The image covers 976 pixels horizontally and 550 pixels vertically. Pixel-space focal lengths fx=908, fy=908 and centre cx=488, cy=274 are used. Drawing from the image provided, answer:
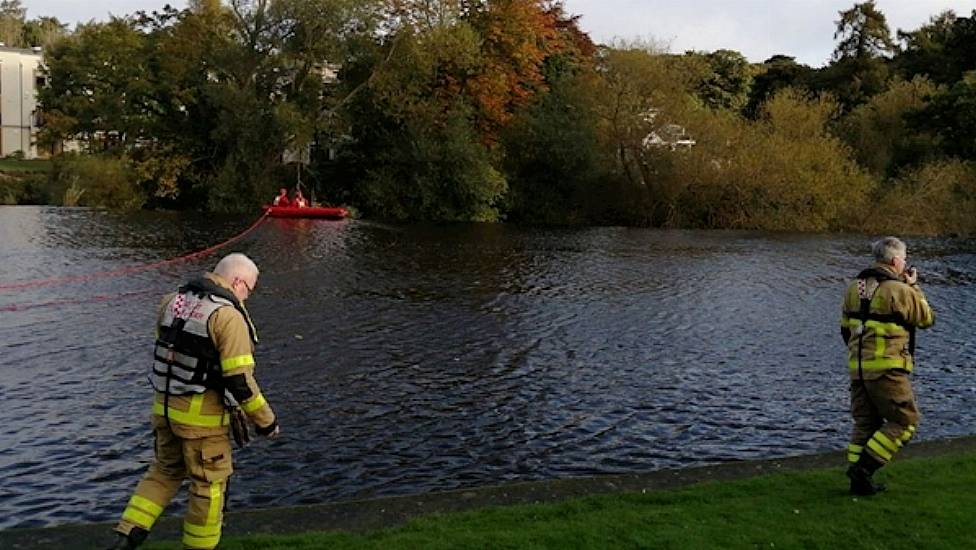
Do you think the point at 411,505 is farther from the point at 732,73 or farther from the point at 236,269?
the point at 732,73

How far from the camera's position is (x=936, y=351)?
1897cm

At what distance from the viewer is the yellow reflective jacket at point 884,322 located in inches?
332

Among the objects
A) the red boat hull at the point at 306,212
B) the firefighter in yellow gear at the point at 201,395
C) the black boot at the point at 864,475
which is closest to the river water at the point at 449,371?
the firefighter in yellow gear at the point at 201,395

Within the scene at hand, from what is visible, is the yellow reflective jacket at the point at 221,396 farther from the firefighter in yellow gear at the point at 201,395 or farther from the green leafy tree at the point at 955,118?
the green leafy tree at the point at 955,118

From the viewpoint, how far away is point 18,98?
89375 mm

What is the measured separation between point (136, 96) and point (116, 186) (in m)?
7.74

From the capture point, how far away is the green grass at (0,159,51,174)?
65.4 meters

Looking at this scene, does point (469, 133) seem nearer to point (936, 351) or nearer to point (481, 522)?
point (936, 351)

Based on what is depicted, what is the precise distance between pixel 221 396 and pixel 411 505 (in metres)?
2.45

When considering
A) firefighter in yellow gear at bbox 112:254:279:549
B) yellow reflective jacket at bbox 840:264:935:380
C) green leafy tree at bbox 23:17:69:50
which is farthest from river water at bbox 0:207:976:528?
green leafy tree at bbox 23:17:69:50

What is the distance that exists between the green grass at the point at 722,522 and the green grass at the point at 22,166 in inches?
2467

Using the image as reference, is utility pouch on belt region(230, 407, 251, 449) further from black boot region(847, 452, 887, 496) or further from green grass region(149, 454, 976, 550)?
black boot region(847, 452, 887, 496)

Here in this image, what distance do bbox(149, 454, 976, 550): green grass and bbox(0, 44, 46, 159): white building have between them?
92.8m

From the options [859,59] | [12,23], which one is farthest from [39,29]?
[859,59]
